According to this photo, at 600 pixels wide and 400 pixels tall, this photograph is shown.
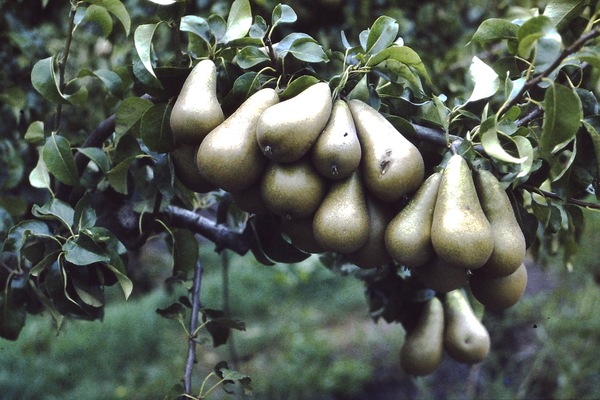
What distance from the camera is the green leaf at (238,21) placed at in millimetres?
989

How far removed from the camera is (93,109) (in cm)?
218

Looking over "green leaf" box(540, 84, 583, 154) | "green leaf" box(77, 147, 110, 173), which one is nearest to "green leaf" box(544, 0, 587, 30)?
"green leaf" box(540, 84, 583, 154)

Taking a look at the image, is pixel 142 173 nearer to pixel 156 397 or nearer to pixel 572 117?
pixel 572 117

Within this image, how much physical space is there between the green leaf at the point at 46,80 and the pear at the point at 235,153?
16.2 inches

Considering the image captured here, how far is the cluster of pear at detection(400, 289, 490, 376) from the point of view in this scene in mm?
1349

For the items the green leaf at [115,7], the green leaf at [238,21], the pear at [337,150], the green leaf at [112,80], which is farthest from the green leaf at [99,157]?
the pear at [337,150]

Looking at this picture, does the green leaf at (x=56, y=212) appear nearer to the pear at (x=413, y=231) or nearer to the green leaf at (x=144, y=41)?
the green leaf at (x=144, y=41)

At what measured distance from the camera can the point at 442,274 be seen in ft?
2.80

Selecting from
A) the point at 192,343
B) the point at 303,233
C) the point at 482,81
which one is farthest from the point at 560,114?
the point at 192,343

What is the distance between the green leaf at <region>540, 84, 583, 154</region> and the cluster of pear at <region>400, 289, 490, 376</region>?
707 millimetres

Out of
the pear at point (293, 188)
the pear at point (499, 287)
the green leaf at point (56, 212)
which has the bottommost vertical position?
the pear at point (499, 287)

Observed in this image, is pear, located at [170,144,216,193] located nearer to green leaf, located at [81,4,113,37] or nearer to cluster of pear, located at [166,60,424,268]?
cluster of pear, located at [166,60,424,268]

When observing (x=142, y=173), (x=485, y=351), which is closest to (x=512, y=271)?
(x=485, y=351)

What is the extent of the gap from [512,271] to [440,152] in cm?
25
